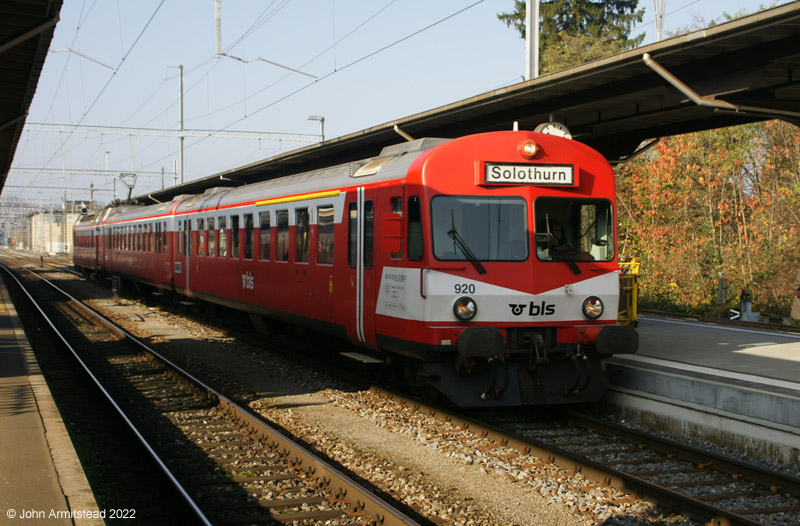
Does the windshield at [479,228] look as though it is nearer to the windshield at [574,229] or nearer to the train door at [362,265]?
the windshield at [574,229]

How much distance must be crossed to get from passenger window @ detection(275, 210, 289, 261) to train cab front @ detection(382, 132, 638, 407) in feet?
15.6

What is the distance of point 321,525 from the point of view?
5.72 m

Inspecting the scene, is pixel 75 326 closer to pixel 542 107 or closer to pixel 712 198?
pixel 542 107

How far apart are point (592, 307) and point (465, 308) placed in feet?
5.15

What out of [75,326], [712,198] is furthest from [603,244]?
[712,198]

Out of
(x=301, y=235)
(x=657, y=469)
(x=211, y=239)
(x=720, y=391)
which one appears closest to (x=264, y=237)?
(x=301, y=235)

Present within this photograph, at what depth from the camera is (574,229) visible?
350 inches

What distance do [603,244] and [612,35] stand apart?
35.4 meters

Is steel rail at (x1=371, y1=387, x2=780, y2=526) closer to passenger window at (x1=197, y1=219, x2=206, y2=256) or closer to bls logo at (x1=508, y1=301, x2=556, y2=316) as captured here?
bls logo at (x1=508, y1=301, x2=556, y2=316)

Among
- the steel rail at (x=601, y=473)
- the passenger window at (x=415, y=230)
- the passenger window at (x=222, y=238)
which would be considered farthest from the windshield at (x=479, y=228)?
the passenger window at (x=222, y=238)

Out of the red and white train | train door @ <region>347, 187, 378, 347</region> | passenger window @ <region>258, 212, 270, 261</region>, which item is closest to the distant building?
passenger window @ <region>258, 212, 270, 261</region>

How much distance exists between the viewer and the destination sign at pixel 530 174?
849 centimetres

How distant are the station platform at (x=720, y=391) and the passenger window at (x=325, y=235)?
4065mm

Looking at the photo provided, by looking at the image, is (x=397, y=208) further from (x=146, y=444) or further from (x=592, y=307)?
(x=146, y=444)
